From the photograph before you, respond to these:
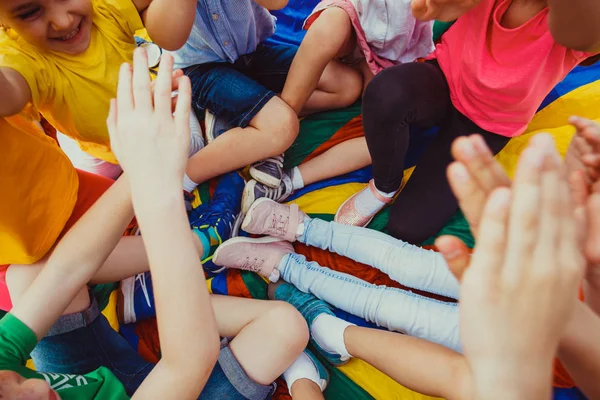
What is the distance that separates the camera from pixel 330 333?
2.66 feet

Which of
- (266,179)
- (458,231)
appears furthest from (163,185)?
(458,231)

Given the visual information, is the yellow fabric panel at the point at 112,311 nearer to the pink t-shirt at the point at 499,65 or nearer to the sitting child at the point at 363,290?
the sitting child at the point at 363,290

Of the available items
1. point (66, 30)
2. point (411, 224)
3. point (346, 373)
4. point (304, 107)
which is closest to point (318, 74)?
point (304, 107)

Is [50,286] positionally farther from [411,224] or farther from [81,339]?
[411,224]

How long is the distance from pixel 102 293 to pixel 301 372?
455mm

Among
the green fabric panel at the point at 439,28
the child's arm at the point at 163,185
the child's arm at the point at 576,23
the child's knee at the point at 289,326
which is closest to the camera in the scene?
the child's arm at the point at 163,185

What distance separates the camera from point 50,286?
0.60 m

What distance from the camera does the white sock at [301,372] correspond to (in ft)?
2.58

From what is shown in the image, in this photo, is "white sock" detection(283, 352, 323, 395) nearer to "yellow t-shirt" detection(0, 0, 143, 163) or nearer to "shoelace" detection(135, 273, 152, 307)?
"shoelace" detection(135, 273, 152, 307)

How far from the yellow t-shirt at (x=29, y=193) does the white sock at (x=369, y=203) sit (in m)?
0.59

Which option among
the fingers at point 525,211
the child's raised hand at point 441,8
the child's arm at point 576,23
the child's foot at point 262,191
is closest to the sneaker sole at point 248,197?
the child's foot at point 262,191

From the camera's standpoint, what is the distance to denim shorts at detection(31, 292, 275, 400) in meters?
0.72

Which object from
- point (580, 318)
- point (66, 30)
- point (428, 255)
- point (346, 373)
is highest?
point (66, 30)

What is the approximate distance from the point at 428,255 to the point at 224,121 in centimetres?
58
